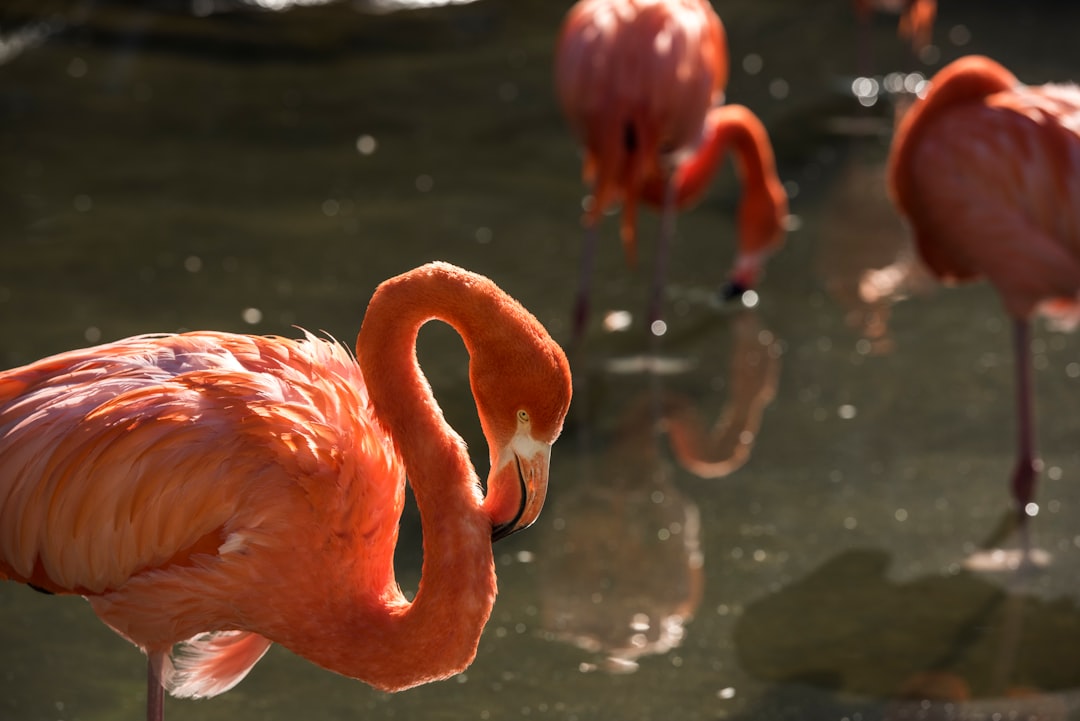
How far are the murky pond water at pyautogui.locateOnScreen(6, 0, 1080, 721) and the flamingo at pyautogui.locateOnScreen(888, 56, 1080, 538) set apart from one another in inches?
22.7

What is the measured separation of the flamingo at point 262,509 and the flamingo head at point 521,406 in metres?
0.07

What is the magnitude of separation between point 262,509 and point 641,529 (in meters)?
1.78

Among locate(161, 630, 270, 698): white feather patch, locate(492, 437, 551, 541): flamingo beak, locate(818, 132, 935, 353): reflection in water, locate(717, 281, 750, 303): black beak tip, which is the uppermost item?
locate(492, 437, 551, 541): flamingo beak

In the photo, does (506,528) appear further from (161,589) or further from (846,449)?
(846,449)

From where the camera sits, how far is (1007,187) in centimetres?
381

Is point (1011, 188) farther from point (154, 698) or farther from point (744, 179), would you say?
point (154, 698)

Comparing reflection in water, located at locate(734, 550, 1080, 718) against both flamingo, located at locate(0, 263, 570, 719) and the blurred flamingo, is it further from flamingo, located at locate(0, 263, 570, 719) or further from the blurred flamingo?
the blurred flamingo

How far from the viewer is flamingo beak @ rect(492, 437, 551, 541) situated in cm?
222

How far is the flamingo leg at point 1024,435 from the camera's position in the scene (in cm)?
389

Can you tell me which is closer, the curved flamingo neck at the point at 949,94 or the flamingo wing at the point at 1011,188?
the flamingo wing at the point at 1011,188

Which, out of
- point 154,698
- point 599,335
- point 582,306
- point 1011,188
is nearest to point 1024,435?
point 1011,188

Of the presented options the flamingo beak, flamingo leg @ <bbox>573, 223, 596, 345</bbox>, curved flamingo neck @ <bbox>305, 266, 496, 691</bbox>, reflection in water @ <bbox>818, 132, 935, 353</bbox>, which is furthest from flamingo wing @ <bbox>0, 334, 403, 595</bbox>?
reflection in water @ <bbox>818, 132, 935, 353</bbox>

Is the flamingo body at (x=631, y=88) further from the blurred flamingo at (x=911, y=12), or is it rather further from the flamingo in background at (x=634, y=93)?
the blurred flamingo at (x=911, y=12)

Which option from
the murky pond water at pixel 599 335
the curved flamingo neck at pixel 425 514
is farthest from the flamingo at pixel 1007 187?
the curved flamingo neck at pixel 425 514
